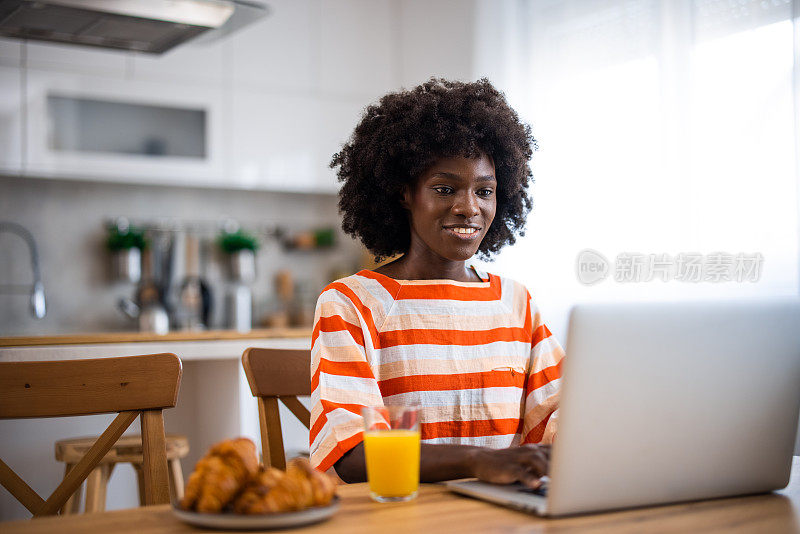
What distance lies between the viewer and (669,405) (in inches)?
34.1

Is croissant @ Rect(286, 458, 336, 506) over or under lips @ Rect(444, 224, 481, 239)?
under

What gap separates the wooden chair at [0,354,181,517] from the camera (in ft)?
4.15

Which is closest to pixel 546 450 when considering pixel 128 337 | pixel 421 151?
pixel 421 151

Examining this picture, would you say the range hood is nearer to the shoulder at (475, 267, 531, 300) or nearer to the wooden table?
the shoulder at (475, 267, 531, 300)

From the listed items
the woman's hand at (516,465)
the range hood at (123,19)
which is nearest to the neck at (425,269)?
the woman's hand at (516,465)

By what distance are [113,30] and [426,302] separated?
1.74 meters

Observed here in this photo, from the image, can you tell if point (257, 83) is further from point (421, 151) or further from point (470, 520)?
point (470, 520)

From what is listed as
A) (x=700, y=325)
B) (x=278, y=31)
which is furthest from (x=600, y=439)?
(x=278, y=31)

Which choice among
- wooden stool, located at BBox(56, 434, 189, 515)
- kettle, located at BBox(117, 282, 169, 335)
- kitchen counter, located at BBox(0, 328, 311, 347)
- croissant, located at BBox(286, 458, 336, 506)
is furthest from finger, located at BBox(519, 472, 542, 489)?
kettle, located at BBox(117, 282, 169, 335)

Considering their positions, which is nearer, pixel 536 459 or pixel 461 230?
pixel 536 459

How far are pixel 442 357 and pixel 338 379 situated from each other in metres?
0.20

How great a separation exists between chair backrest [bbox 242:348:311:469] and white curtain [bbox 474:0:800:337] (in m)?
1.37

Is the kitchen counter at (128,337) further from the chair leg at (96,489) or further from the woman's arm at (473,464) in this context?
the woman's arm at (473,464)

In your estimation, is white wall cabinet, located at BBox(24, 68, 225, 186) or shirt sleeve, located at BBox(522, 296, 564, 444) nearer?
shirt sleeve, located at BBox(522, 296, 564, 444)
